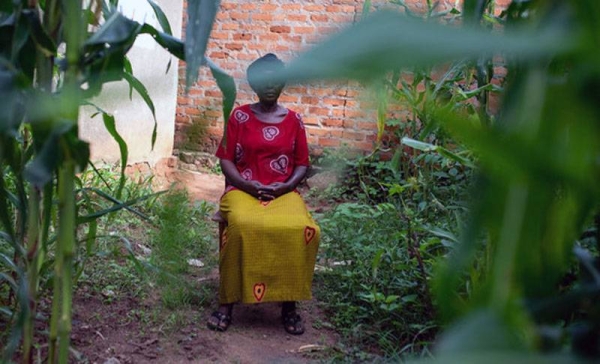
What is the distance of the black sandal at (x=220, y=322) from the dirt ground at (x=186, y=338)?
0.09 ft

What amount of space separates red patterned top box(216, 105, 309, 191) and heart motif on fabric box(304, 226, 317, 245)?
311mm

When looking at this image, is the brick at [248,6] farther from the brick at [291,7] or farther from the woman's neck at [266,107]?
the woman's neck at [266,107]

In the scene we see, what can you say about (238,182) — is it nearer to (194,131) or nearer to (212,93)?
(212,93)

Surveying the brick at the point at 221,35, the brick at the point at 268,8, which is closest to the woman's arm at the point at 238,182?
the brick at the point at 268,8

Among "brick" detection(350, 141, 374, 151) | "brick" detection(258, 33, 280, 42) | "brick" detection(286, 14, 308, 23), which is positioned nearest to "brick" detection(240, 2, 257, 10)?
"brick" detection(258, 33, 280, 42)

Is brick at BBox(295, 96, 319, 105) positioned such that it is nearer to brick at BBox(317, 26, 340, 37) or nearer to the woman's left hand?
the woman's left hand

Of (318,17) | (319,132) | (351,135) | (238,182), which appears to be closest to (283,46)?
(318,17)

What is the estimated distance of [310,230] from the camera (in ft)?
9.87

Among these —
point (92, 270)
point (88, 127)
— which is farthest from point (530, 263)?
point (88, 127)

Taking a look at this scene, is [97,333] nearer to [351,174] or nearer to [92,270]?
[92,270]

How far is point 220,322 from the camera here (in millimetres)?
2916

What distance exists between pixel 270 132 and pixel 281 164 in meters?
0.16

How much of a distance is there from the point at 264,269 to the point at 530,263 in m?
2.68

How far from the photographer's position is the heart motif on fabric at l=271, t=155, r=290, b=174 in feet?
10.5
